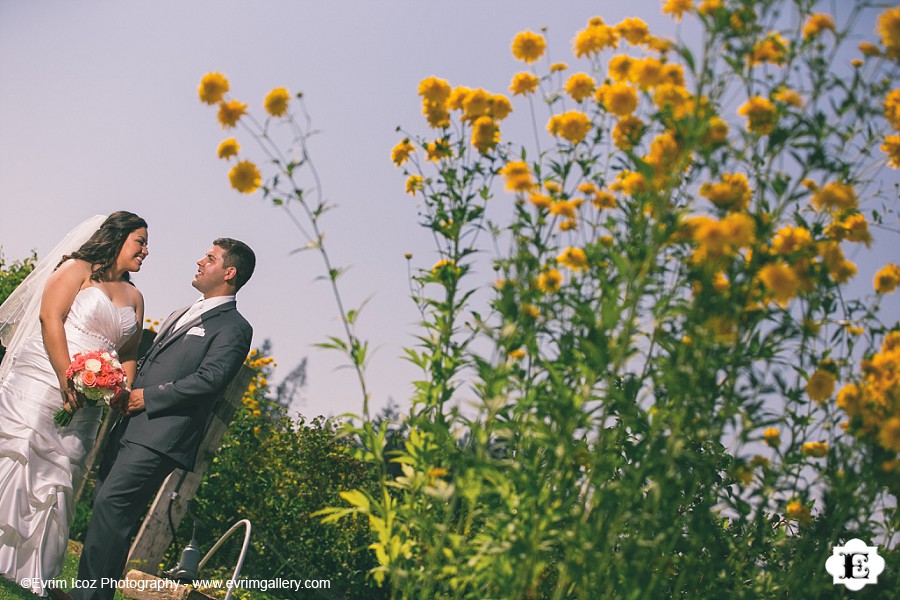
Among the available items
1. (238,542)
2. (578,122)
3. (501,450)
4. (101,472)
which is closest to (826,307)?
(578,122)

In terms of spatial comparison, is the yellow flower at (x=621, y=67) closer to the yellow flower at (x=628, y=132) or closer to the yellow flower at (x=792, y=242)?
the yellow flower at (x=628, y=132)

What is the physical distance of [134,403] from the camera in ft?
13.5

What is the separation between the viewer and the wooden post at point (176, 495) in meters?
5.10

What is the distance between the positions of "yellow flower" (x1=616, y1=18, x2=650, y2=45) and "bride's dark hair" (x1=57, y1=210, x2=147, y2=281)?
8.72 feet

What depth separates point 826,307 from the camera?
2699 mm

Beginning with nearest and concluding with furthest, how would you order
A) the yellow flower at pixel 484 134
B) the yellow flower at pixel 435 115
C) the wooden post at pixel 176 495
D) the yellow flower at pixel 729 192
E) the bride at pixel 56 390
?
the yellow flower at pixel 729 192 < the yellow flower at pixel 484 134 < the yellow flower at pixel 435 115 < the bride at pixel 56 390 < the wooden post at pixel 176 495

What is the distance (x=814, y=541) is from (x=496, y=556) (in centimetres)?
112

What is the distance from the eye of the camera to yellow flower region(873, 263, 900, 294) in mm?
2855

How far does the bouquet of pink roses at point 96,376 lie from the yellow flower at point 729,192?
2.79 m

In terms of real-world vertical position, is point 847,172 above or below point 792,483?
above

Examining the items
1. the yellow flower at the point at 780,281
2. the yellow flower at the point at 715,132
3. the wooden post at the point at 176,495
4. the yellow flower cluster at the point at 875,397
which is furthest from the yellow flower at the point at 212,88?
the wooden post at the point at 176,495

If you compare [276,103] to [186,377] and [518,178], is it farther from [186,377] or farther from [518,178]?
[186,377]

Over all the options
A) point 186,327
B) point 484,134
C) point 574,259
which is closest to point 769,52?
point 574,259

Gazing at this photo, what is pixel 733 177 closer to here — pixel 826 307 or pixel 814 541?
pixel 826 307
